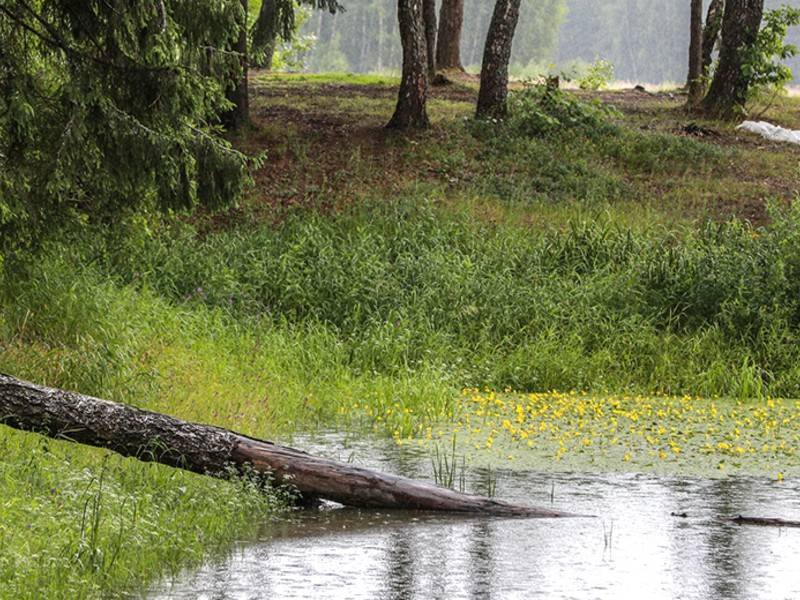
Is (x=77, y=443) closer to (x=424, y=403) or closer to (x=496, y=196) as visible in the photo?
(x=424, y=403)

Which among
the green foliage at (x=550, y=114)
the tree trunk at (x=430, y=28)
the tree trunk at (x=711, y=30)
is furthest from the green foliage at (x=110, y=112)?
the tree trunk at (x=711, y=30)

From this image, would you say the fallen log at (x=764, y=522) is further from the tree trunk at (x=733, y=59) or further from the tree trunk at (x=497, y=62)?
the tree trunk at (x=733, y=59)

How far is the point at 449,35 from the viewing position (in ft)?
115

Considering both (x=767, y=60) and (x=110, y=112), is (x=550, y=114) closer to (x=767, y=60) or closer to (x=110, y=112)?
(x=767, y=60)

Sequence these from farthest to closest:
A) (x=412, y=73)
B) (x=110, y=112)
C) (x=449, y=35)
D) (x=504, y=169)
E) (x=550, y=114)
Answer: (x=449, y=35)
(x=550, y=114)
(x=412, y=73)
(x=504, y=169)
(x=110, y=112)

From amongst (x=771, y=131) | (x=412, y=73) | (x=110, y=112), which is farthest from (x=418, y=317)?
(x=771, y=131)

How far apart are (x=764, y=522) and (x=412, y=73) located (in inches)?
601

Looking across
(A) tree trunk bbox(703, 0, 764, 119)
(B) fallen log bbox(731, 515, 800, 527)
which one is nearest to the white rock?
(A) tree trunk bbox(703, 0, 764, 119)

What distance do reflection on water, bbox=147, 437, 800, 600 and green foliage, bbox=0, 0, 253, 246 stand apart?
193 inches

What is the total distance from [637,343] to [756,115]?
14299mm

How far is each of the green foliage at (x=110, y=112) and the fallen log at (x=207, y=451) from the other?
358cm

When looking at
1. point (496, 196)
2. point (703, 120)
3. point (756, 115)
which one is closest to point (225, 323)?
point (496, 196)

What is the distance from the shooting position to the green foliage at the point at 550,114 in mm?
23828

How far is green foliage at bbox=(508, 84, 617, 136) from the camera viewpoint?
23828mm
